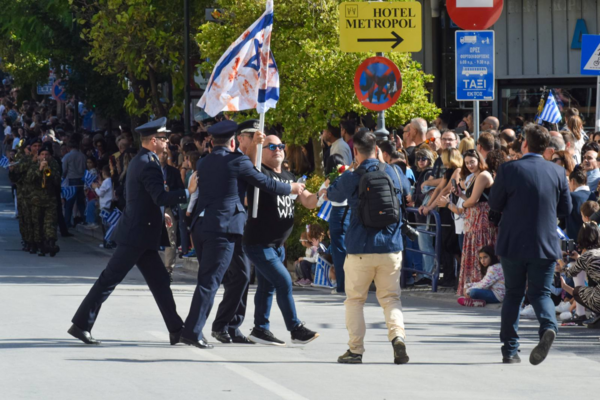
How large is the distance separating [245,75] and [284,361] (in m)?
2.88

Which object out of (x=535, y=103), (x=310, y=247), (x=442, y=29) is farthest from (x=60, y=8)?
(x=310, y=247)

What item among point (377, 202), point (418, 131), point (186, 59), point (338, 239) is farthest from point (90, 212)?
point (377, 202)

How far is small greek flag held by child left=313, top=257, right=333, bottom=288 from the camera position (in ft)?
46.9

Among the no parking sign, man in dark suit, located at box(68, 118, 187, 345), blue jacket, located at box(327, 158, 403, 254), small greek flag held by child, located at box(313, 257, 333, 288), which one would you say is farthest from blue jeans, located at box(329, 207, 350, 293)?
blue jacket, located at box(327, 158, 403, 254)

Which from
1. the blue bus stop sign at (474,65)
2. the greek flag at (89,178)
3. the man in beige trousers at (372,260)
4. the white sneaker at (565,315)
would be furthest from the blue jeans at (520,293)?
the greek flag at (89,178)

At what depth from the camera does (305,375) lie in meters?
8.46

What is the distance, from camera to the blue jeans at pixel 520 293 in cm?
889

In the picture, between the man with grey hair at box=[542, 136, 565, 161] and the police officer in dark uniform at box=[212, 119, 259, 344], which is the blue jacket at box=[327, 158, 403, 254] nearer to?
the police officer in dark uniform at box=[212, 119, 259, 344]

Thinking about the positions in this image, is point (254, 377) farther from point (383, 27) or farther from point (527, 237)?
point (383, 27)

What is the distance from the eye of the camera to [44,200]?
1905 centimetres

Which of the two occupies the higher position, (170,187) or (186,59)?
(186,59)

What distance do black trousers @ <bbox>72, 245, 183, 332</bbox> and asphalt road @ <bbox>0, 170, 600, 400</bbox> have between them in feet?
0.83

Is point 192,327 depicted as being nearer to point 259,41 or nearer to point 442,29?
point 259,41

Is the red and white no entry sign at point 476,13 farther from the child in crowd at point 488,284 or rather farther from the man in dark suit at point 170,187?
the man in dark suit at point 170,187
